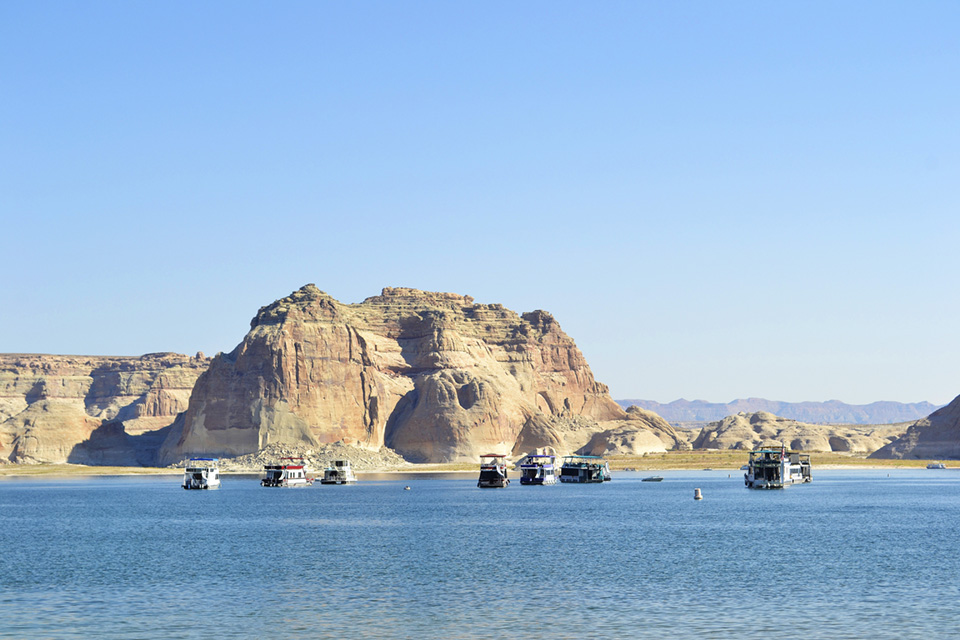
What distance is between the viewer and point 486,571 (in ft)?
226

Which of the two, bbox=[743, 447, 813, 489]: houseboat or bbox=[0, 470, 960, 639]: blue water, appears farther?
bbox=[743, 447, 813, 489]: houseboat

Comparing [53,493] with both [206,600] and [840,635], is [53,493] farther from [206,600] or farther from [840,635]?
[840,635]

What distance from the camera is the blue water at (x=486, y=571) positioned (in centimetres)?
5009

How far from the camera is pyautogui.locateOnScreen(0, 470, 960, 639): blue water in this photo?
5009 centimetres

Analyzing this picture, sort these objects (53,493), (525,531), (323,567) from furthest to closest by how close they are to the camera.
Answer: (53,493)
(525,531)
(323,567)

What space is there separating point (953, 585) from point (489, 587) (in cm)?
2531

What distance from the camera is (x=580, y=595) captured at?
58438mm

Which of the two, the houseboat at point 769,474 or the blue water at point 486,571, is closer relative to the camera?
the blue water at point 486,571

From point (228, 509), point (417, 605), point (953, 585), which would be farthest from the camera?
point (228, 509)

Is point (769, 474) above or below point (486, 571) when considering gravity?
above

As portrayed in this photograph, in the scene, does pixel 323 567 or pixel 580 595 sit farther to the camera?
pixel 323 567

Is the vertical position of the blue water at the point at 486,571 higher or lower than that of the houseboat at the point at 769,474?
lower

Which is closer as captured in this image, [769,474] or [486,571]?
[486,571]

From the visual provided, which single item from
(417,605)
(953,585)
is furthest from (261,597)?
(953,585)
